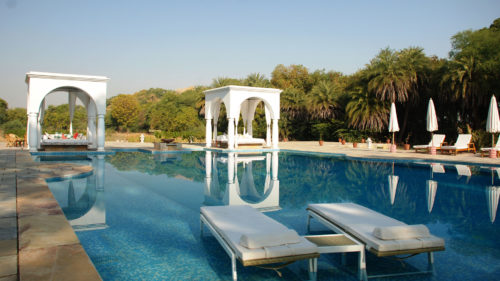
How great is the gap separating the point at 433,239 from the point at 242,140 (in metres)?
15.6

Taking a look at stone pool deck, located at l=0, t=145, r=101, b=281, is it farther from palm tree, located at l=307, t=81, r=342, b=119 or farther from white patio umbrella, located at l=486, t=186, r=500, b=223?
palm tree, located at l=307, t=81, r=342, b=119

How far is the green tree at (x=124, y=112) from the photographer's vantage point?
43531 mm

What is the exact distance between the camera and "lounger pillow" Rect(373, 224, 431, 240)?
3438mm

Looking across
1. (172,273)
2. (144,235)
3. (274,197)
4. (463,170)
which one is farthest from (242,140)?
(172,273)

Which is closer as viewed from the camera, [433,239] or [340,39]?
[433,239]

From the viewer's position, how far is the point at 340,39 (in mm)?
22141

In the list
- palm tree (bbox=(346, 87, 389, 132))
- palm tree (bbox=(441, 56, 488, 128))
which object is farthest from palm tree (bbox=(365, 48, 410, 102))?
palm tree (bbox=(441, 56, 488, 128))

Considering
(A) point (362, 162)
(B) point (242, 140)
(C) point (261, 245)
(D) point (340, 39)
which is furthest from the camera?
(D) point (340, 39)

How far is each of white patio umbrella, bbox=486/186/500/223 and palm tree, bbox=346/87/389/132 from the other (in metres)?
12.8

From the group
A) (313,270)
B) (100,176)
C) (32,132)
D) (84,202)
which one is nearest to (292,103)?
(32,132)

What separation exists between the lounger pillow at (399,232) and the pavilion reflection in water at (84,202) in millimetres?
3686

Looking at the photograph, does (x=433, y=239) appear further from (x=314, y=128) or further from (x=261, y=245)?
(x=314, y=128)

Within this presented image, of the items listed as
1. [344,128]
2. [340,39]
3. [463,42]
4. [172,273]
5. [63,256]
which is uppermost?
[340,39]

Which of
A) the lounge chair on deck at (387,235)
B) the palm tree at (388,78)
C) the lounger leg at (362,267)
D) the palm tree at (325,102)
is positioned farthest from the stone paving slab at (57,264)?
the palm tree at (325,102)
